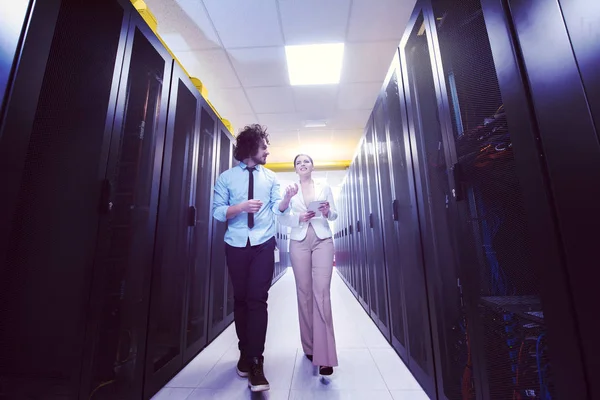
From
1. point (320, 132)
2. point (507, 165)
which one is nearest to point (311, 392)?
point (507, 165)

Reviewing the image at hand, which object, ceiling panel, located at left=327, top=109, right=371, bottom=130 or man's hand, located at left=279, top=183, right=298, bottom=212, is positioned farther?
ceiling panel, located at left=327, top=109, right=371, bottom=130

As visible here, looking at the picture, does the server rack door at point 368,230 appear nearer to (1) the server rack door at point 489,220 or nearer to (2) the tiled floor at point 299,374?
(2) the tiled floor at point 299,374

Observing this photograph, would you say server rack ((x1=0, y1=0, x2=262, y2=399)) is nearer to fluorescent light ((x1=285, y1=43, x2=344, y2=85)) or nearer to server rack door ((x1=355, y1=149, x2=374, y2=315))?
fluorescent light ((x1=285, y1=43, x2=344, y2=85))

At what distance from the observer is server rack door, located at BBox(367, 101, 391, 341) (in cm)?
211

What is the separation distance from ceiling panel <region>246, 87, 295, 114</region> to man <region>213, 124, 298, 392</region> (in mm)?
2220

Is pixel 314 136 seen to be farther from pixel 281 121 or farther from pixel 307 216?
pixel 307 216

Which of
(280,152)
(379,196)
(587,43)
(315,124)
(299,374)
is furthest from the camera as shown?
(280,152)

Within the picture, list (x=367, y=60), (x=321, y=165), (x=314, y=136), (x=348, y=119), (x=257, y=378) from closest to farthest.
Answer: (x=257, y=378), (x=367, y=60), (x=348, y=119), (x=314, y=136), (x=321, y=165)

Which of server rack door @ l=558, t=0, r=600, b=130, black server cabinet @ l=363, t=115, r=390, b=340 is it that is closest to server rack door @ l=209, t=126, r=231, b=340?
black server cabinet @ l=363, t=115, r=390, b=340

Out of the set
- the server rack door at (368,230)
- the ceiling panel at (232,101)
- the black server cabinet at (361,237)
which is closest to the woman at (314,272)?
Answer: the server rack door at (368,230)

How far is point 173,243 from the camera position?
1.74 m

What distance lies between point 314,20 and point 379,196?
1836 mm

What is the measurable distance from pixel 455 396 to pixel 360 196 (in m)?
2.35

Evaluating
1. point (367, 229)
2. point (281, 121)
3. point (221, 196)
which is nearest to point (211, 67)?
point (281, 121)
